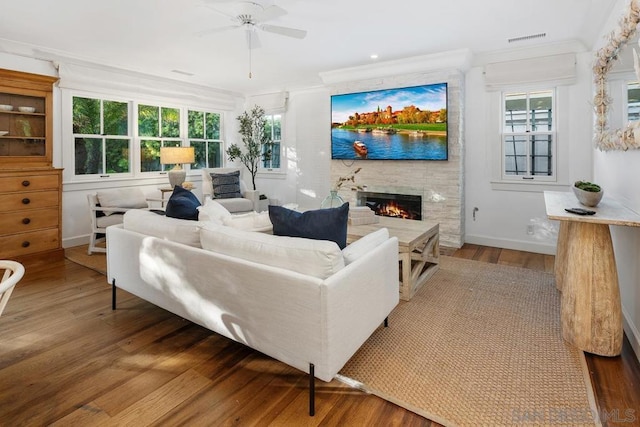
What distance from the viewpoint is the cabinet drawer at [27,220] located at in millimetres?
3777

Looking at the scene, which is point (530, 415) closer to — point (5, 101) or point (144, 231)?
point (144, 231)

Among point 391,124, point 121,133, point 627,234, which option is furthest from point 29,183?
point 627,234

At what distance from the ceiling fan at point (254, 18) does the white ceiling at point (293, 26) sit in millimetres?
65

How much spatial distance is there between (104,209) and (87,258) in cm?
60

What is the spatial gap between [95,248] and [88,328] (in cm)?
222

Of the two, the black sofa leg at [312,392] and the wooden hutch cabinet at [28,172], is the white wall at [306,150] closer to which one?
the wooden hutch cabinet at [28,172]

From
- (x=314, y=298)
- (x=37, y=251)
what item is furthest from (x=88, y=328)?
(x=37, y=251)

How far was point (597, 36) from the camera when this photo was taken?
356 cm

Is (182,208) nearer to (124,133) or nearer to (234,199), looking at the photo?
(234,199)

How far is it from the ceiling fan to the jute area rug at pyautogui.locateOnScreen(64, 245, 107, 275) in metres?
2.61

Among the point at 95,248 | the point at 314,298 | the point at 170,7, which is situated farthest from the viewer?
the point at 95,248

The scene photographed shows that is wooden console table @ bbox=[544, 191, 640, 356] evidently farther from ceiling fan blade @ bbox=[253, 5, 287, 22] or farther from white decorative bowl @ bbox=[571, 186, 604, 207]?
ceiling fan blade @ bbox=[253, 5, 287, 22]

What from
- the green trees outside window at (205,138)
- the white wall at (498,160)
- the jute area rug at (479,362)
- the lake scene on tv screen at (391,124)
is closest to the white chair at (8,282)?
the jute area rug at (479,362)

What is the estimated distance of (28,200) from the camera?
12.9 ft
